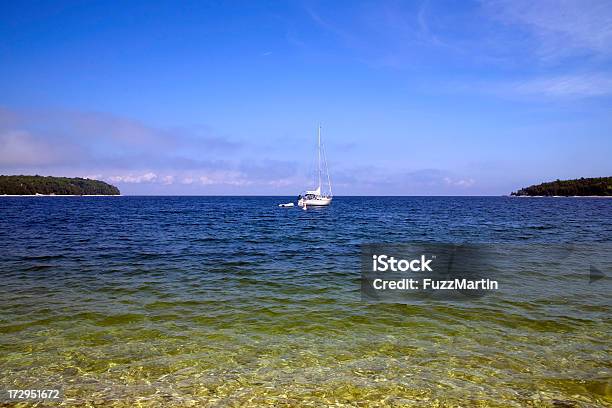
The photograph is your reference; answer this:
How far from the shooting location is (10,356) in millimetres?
8578

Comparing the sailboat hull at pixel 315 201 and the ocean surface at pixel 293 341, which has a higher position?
the sailboat hull at pixel 315 201

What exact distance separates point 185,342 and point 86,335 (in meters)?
2.91

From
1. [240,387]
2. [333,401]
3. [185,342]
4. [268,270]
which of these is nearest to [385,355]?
[333,401]

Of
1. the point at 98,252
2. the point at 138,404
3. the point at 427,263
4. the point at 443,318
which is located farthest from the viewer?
the point at 98,252

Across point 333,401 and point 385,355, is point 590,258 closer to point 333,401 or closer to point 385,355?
point 385,355

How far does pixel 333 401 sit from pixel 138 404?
3.59m

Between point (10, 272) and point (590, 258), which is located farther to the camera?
point (590, 258)

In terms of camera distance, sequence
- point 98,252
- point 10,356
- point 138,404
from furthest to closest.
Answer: point 98,252 < point 10,356 < point 138,404

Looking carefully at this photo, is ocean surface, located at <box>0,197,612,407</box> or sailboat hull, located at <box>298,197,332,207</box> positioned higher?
sailboat hull, located at <box>298,197,332,207</box>

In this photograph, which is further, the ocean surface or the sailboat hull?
the sailboat hull

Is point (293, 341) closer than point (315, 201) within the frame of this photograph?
Yes

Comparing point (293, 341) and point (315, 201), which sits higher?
point (315, 201)

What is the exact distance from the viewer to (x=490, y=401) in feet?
22.3

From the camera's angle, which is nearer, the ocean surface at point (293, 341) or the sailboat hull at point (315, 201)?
the ocean surface at point (293, 341)
